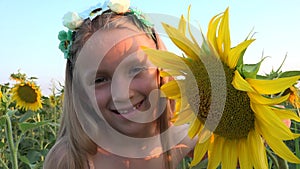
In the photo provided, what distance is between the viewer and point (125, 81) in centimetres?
111

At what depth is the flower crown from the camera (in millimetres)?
1248

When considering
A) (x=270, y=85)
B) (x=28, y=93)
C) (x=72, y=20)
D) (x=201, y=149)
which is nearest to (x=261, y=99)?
(x=270, y=85)

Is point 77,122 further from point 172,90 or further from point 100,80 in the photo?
point 172,90

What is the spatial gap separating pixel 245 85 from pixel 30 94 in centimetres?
248

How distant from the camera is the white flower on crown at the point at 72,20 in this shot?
4.32ft

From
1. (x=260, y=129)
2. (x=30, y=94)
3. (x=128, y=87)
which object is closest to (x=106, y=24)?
(x=128, y=87)

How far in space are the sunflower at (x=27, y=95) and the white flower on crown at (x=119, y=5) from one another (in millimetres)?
1779

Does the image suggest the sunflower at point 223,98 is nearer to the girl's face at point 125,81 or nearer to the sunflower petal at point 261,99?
the sunflower petal at point 261,99

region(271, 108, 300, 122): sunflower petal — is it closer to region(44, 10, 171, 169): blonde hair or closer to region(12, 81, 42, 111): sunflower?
region(44, 10, 171, 169): blonde hair

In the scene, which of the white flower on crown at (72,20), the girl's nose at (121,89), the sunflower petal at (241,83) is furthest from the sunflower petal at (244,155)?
the white flower on crown at (72,20)

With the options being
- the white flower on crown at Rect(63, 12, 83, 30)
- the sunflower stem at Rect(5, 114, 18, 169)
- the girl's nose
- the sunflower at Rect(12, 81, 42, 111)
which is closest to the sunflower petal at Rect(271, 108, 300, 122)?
the girl's nose

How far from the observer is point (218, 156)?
27.9 inches

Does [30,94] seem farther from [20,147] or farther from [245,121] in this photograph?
[245,121]

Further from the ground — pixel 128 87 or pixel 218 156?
pixel 128 87
